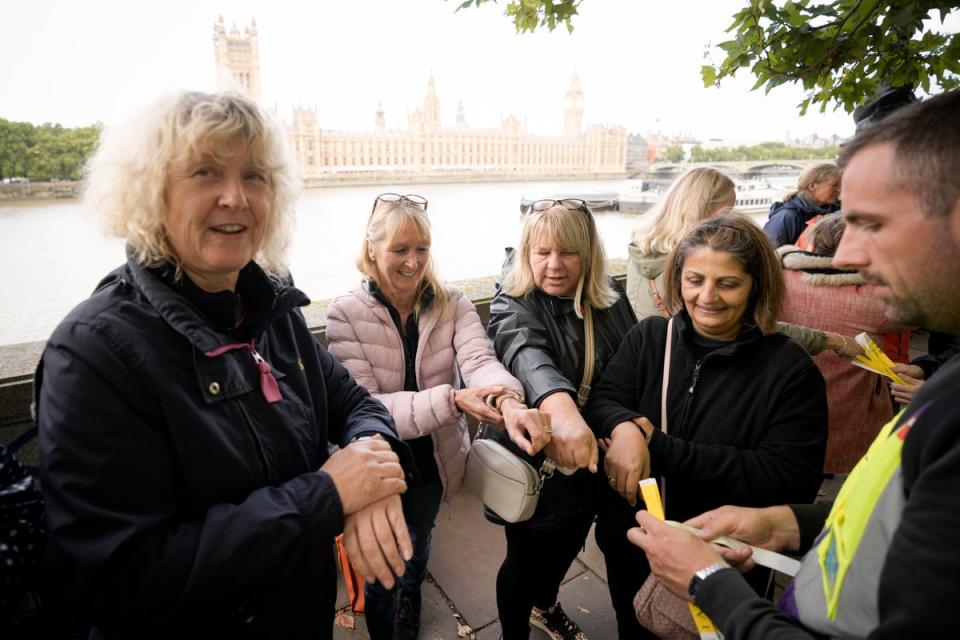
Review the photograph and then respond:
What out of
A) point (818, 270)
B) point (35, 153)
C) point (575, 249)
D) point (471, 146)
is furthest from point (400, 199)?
point (471, 146)

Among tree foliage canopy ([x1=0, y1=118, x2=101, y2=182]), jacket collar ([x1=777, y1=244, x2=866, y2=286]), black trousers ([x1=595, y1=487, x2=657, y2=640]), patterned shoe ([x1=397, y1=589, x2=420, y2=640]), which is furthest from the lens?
tree foliage canopy ([x1=0, y1=118, x2=101, y2=182])

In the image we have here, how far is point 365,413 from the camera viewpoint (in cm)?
157

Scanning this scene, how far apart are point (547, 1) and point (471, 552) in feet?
9.24

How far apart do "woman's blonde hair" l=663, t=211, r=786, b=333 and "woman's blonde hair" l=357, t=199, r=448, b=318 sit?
1.06m

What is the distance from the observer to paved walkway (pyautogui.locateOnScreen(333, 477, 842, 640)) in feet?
7.58

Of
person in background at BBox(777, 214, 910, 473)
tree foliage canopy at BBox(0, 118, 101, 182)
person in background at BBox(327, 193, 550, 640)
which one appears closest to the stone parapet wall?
tree foliage canopy at BBox(0, 118, 101, 182)

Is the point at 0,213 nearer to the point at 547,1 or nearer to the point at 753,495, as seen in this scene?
the point at 547,1

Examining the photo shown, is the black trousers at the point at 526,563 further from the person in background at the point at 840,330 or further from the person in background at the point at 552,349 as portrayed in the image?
the person in background at the point at 840,330

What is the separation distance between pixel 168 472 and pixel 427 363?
46.4 inches

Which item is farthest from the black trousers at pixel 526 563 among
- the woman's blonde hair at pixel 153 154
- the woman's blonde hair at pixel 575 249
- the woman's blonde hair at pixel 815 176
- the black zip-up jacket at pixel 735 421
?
the woman's blonde hair at pixel 815 176

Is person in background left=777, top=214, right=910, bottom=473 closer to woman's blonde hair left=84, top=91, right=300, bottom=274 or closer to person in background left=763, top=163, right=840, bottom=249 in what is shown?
person in background left=763, top=163, right=840, bottom=249

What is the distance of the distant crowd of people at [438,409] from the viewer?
0.82 metres

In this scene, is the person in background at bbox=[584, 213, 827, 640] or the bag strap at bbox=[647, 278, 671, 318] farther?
the bag strap at bbox=[647, 278, 671, 318]

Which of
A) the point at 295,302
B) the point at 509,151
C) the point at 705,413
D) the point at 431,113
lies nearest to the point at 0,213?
the point at 295,302
